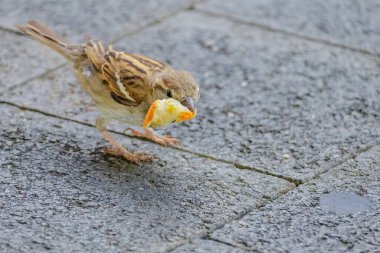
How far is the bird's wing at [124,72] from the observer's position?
4.86 metres

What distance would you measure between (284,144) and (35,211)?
1.68m

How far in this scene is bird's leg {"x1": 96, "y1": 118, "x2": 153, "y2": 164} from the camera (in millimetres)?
5035

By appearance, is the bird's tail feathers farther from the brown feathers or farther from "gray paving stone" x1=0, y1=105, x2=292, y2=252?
"gray paving stone" x1=0, y1=105, x2=292, y2=252

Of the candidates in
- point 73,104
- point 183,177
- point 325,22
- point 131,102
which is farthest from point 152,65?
point 325,22

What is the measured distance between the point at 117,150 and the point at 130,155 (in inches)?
4.5

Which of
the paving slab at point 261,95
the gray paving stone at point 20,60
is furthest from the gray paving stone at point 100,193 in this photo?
the gray paving stone at point 20,60

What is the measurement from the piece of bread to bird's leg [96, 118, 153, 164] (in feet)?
1.39

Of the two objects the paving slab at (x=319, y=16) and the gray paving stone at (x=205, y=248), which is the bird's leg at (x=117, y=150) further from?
the paving slab at (x=319, y=16)

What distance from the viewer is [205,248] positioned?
4.07 meters

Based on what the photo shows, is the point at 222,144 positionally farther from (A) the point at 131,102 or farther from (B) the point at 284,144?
(A) the point at 131,102

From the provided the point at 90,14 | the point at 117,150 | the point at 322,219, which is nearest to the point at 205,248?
the point at 322,219

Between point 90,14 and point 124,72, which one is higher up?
point 90,14

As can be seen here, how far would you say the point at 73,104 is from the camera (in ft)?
18.9

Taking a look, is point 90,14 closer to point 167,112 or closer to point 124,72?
point 124,72
